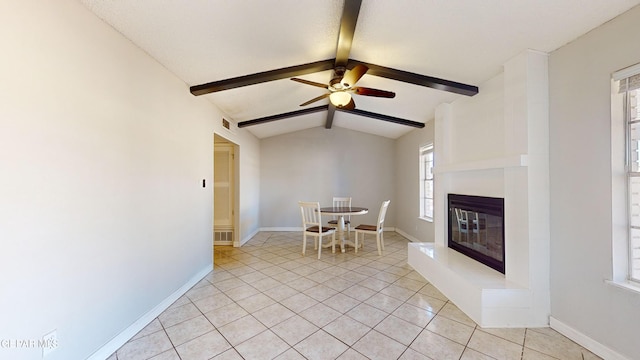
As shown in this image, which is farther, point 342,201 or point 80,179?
point 342,201

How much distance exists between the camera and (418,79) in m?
2.87

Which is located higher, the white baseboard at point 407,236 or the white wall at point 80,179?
the white wall at point 80,179

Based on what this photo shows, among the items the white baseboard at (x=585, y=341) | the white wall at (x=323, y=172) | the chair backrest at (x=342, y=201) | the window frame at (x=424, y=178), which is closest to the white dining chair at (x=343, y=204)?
the chair backrest at (x=342, y=201)

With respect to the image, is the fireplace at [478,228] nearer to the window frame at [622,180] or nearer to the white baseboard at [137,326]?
the window frame at [622,180]

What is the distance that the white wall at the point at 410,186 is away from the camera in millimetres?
4781

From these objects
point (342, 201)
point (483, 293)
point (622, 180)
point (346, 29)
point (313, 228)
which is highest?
point (346, 29)

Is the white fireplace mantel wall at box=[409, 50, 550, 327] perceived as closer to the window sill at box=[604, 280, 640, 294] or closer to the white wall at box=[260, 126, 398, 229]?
the window sill at box=[604, 280, 640, 294]

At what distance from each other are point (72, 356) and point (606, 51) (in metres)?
4.21

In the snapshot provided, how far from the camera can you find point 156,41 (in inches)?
82.2

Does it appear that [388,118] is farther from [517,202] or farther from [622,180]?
[622,180]

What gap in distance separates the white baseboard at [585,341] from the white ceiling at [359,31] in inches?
91.9

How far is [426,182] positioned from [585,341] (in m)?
3.49

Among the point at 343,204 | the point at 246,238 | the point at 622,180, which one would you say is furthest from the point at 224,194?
the point at 622,180

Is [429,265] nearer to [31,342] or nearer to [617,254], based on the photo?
[617,254]
